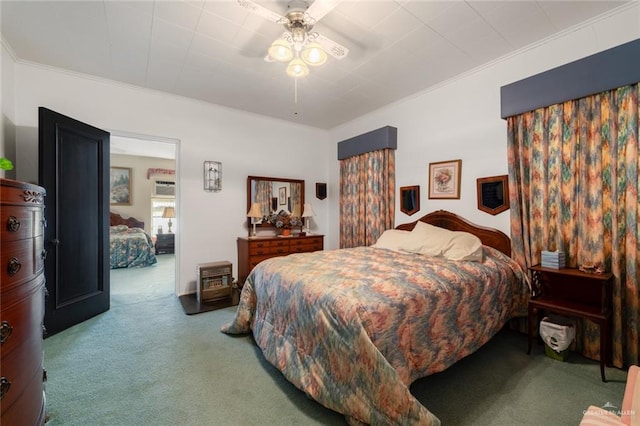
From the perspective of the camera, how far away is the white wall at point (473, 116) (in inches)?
91.0

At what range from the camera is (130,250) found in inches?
225

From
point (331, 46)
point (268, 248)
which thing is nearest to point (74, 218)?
point (268, 248)

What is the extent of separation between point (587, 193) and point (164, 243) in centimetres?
839

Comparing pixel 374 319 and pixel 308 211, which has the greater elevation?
pixel 308 211

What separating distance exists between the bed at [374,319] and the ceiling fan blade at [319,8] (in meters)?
1.81

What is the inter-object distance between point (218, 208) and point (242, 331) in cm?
215

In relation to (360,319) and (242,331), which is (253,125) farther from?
(360,319)

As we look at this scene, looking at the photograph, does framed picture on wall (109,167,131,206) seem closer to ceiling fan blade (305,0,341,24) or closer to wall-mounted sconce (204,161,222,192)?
wall-mounted sconce (204,161,222,192)

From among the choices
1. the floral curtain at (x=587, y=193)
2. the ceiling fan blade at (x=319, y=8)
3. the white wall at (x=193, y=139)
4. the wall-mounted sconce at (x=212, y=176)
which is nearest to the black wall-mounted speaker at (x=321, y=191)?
the white wall at (x=193, y=139)

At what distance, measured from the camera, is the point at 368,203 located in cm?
427

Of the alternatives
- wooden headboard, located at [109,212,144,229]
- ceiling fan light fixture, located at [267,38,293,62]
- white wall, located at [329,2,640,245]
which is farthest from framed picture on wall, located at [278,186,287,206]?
wooden headboard, located at [109,212,144,229]

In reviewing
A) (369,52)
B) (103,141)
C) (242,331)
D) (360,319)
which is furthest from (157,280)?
(369,52)

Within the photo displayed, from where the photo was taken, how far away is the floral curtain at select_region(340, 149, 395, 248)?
4039 millimetres

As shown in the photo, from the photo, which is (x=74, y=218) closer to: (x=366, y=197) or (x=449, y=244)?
(x=366, y=197)
